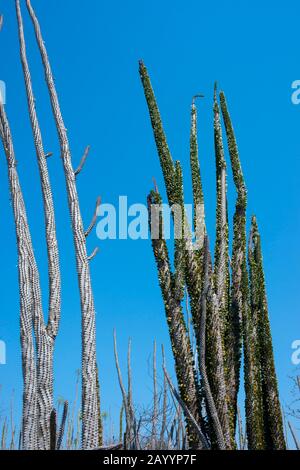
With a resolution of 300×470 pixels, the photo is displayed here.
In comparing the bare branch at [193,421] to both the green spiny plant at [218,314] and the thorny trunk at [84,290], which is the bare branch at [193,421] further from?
the thorny trunk at [84,290]

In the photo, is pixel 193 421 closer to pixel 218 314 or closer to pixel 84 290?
pixel 218 314

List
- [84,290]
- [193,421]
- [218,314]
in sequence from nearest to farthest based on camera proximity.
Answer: [193,421] < [84,290] < [218,314]

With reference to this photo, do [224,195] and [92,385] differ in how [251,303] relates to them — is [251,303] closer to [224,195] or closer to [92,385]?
[224,195]

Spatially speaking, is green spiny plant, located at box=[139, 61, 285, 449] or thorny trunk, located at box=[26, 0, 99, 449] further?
green spiny plant, located at box=[139, 61, 285, 449]

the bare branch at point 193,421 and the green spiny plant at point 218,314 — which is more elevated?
the green spiny plant at point 218,314

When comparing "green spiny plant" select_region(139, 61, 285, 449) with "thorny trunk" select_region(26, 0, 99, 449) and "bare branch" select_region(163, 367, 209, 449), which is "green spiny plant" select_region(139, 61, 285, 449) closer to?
"bare branch" select_region(163, 367, 209, 449)

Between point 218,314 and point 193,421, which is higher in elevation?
point 218,314

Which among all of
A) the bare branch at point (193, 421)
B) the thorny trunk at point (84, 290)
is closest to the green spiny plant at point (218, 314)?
the bare branch at point (193, 421)

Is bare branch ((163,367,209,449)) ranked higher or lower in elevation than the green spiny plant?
lower

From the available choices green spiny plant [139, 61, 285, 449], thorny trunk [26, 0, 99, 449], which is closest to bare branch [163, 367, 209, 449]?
green spiny plant [139, 61, 285, 449]

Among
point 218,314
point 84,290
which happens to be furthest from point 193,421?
point 84,290
